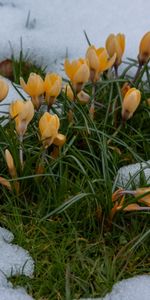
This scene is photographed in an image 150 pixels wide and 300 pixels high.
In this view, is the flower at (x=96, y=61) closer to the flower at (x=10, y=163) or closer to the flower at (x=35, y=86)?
the flower at (x=35, y=86)

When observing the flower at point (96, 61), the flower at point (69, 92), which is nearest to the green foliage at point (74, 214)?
the flower at point (69, 92)

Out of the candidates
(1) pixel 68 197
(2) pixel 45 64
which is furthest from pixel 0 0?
(1) pixel 68 197

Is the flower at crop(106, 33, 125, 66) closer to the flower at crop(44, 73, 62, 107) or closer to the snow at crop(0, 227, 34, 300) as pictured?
the flower at crop(44, 73, 62, 107)

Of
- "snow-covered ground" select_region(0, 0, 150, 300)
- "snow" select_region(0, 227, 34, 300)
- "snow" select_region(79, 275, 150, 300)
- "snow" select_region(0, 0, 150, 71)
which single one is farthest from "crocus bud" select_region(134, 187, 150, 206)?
"snow" select_region(0, 0, 150, 71)

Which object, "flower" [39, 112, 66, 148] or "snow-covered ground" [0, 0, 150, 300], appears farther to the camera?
"snow-covered ground" [0, 0, 150, 300]

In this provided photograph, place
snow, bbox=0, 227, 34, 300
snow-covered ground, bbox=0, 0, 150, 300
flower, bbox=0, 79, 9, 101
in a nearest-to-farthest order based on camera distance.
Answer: snow, bbox=0, 227, 34, 300 < flower, bbox=0, 79, 9, 101 < snow-covered ground, bbox=0, 0, 150, 300
